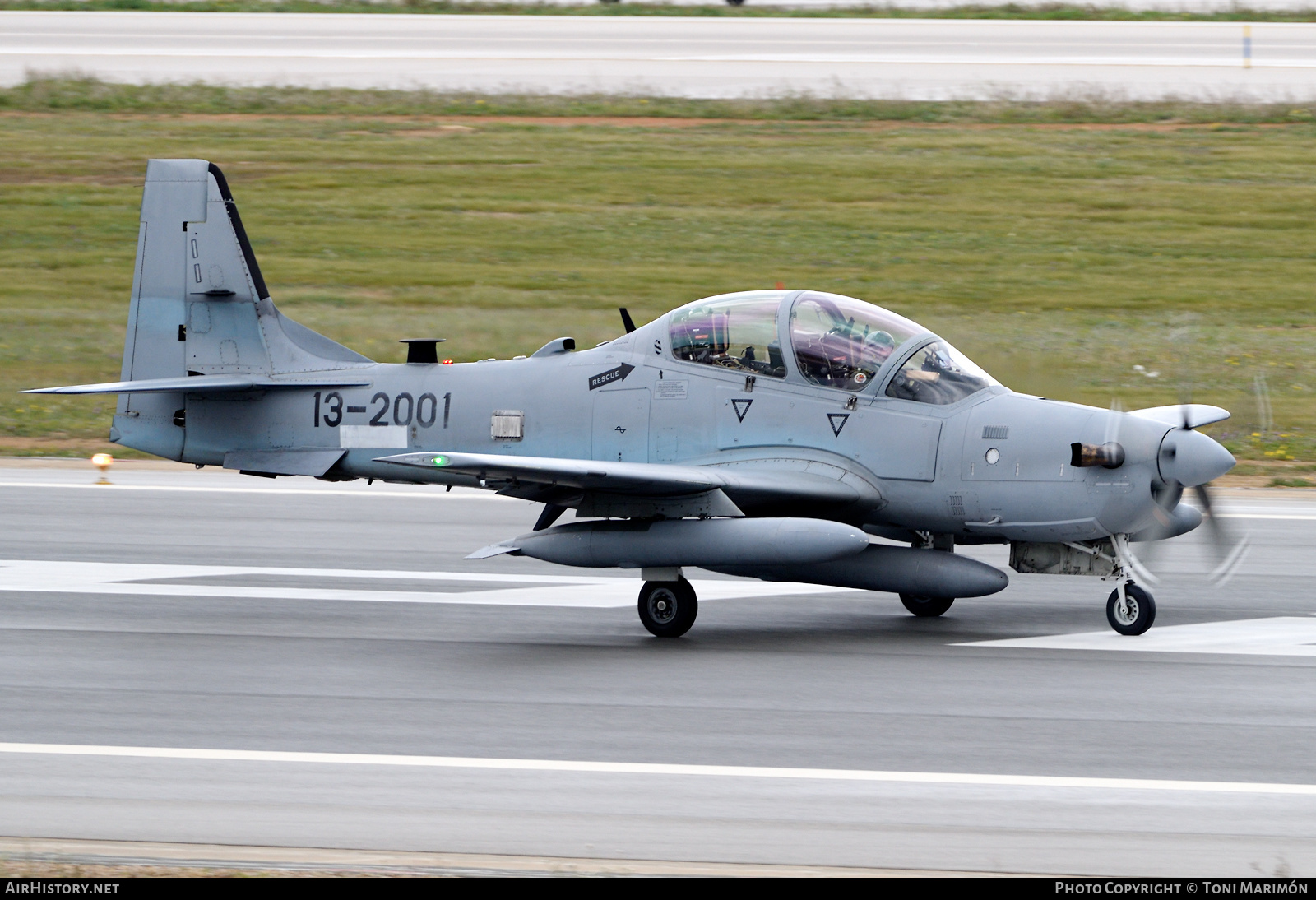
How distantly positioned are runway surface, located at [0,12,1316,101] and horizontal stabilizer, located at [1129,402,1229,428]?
88.8ft

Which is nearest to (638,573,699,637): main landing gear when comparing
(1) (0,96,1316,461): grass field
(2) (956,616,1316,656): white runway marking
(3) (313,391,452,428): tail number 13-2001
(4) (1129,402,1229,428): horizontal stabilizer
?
(2) (956,616,1316,656): white runway marking

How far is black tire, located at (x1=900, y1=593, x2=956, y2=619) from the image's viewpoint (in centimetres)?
1194

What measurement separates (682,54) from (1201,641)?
33.5 m

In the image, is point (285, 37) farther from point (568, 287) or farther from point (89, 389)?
point (89, 389)

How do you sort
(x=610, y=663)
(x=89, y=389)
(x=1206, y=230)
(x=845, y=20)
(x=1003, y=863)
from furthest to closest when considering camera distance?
1. (x=845, y=20)
2. (x=1206, y=230)
3. (x=89, y=389)
4. (x=610, y=663)
5. (x=1003, y=863)

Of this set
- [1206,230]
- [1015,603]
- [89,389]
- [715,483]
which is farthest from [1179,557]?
[1206,230]

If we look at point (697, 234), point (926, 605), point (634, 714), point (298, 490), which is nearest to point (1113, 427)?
point (926, 605)

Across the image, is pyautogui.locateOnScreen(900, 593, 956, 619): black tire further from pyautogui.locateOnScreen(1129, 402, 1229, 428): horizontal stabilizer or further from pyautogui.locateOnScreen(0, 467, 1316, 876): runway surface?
pyautogui.locateOnScreen(1129, 402, 1229, 428): horizontal stabilizer

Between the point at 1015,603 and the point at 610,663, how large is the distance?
3640mm

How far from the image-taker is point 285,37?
149 ft

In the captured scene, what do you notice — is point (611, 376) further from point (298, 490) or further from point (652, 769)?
point (298, 490)

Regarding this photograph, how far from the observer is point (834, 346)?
11383mm

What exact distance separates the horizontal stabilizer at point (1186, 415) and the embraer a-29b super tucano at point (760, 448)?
20mm

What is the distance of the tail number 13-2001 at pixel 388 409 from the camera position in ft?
40.6
